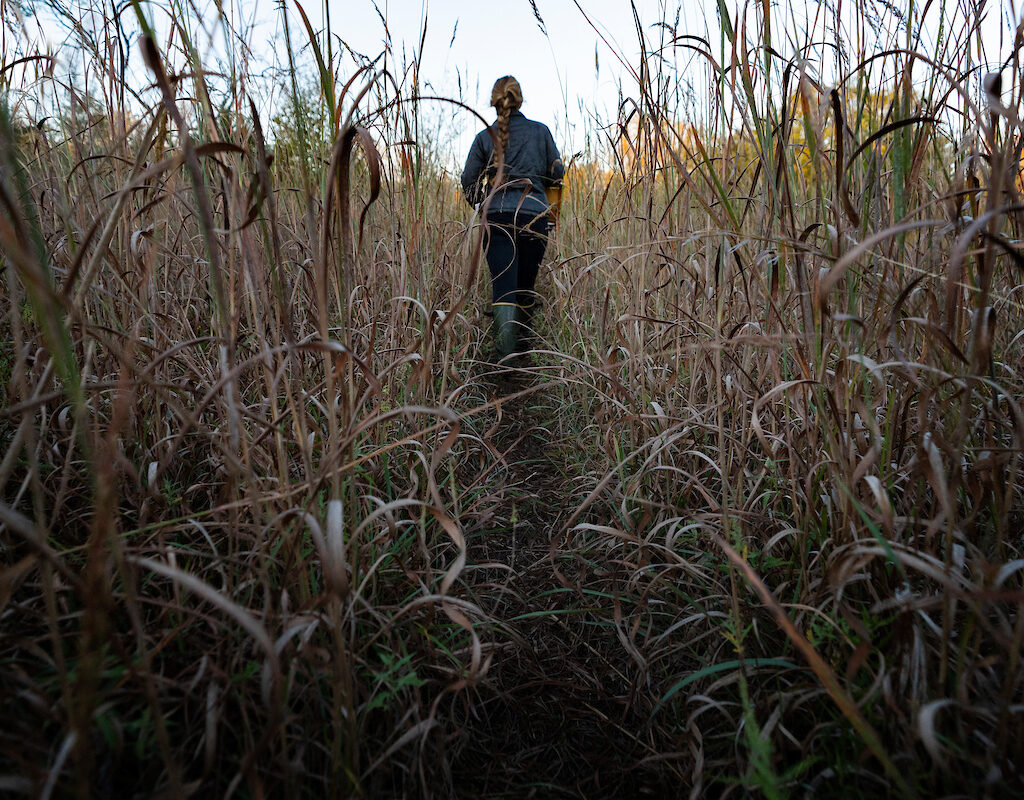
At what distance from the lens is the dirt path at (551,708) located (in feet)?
2.31

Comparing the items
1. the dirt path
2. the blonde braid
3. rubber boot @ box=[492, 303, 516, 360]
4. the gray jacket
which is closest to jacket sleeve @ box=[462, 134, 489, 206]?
the gray jacket

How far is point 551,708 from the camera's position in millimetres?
819

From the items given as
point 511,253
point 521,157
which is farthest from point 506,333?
point 521,157

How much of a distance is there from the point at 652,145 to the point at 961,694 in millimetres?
1083

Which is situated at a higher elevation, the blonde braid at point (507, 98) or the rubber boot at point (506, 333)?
the blonde braid at point (507, 98)

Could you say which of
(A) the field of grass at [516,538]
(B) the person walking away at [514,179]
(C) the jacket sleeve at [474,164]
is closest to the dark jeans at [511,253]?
(B) the person walking away at [514,179]

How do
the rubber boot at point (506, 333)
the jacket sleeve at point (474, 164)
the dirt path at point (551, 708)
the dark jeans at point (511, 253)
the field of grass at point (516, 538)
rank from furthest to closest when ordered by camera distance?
the jacket sleeve at point (474, 164) < the dark jeans at point (511, 253) < the rubber boot at point (506, 333) < the dirt path at point (551, 708) < the field of grass at point (516, 538)

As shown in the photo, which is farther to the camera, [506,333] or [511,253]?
[511,253]

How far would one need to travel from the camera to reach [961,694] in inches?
20.9

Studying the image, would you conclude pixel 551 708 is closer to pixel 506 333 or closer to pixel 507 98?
pixel 506 333

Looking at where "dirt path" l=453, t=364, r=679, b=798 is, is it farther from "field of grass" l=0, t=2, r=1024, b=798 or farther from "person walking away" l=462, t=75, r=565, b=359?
"person walking away" l=462, t=75, r=565, b=359

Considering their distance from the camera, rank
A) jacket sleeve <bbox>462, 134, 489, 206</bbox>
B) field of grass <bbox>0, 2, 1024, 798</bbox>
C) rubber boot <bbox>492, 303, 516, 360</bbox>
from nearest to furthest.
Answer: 1. field of grass <bbox>0, 2, 1024, 798</bbox>
2. rubber boot <bbox>492, 303, 516, 360</bbox>
3. jacket sleeve <bbox>462, 134, 489, 206</bbox>

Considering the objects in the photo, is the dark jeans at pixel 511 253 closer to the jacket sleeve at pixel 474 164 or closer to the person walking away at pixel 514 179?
the person walking away at pixel 514 179

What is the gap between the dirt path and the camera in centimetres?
70
